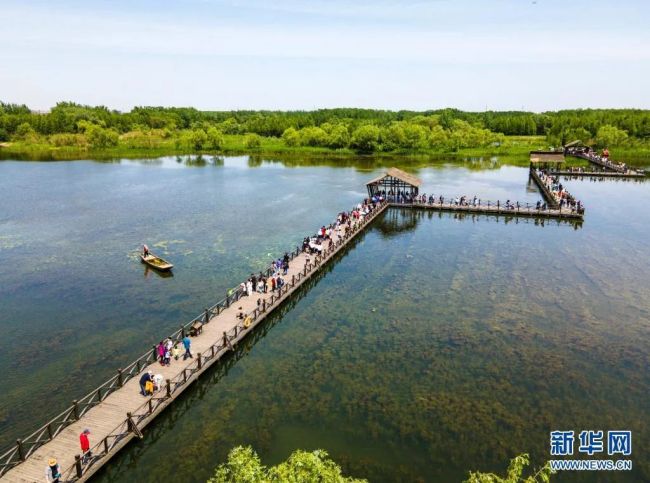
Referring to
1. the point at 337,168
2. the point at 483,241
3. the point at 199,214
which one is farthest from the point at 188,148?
the point at 483,241

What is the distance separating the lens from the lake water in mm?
20672

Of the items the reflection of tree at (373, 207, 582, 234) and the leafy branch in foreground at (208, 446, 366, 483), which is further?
the reflection of tree at (373, 207, 582, 234)

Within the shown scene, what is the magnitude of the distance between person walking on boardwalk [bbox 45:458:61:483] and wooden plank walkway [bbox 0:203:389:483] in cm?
44

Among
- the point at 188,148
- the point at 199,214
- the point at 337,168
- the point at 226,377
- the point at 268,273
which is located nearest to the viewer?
the point at 226,377

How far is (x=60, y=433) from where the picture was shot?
1964 centimetres

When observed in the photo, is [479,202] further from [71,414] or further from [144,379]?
[71,414]

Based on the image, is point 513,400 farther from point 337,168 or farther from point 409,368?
point 337,168

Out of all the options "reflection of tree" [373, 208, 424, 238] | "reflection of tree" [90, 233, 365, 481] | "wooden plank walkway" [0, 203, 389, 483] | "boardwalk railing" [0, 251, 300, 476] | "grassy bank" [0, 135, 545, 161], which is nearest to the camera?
"wooden plank walkway" [0, 203, 389, 483]

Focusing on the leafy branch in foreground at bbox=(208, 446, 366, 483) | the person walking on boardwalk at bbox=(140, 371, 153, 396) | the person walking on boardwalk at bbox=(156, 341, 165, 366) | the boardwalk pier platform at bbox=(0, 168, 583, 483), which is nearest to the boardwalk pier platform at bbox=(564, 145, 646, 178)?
the boardwalk pier platform at bbox=(0, 168, 583, 483)

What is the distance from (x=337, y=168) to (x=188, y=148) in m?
58.0

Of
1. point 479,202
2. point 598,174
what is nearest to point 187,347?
point 479,202

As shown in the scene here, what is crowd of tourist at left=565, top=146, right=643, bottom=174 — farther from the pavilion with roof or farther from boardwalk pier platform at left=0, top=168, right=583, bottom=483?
boardwalk pier platform at left=0, top=168, right=583, bottom=483

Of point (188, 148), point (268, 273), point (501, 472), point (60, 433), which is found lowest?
point (501, 472)

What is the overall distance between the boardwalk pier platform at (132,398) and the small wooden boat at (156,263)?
8768mm
